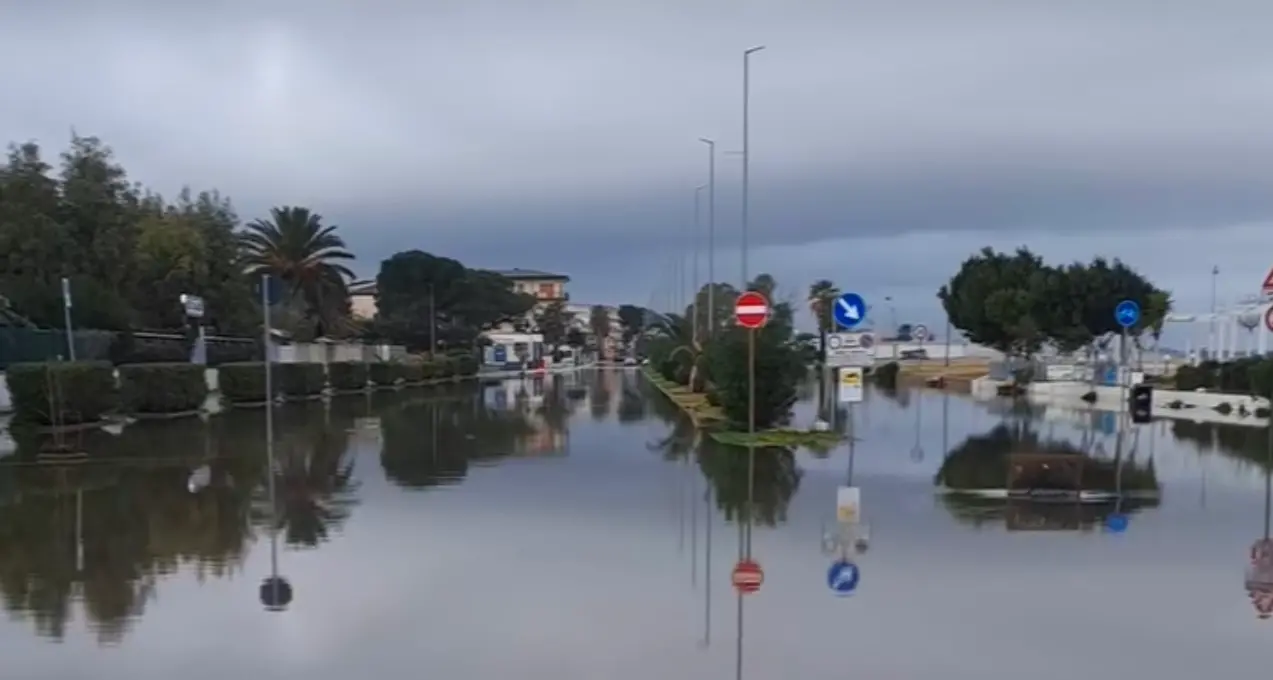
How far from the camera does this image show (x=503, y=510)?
16.0m

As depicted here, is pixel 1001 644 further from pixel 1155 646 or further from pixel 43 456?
pixel 43 456

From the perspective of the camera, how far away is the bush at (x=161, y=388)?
3359 centimetres

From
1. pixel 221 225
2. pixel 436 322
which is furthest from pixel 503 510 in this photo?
pixel 436 322

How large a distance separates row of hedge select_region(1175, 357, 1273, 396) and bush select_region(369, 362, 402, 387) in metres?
34.6

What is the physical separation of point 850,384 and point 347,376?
38504 mm

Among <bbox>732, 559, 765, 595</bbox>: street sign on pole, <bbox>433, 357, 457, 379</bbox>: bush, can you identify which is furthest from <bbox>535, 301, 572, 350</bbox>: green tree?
<bbox>732, 559, 765, 595</bbox>: street sign on pole

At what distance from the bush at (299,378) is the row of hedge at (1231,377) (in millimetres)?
31021

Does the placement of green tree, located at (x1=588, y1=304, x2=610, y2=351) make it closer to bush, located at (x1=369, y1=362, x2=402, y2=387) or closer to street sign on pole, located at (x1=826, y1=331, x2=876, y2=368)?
bush, located at (x1=369, y1=362, x2=402, y2=387)

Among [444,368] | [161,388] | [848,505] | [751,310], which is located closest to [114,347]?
[161,388]

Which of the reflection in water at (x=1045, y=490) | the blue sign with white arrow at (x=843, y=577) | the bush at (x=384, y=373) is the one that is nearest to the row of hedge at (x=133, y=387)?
the bush at (x=384, y=373)

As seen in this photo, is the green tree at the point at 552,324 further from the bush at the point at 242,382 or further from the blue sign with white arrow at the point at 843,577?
the blue sign with white arrow at the point at 843,577

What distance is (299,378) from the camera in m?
48.9

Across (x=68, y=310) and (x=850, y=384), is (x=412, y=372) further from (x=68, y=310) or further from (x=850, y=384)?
(x=850, y=384)

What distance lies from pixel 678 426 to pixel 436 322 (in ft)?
257
